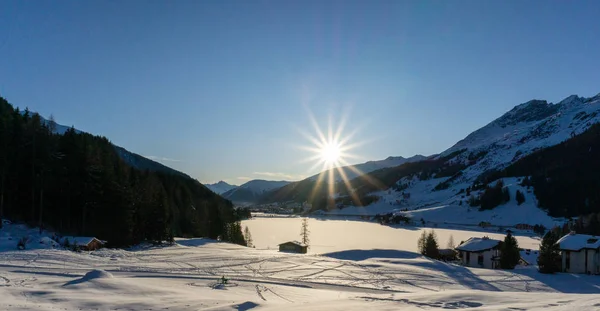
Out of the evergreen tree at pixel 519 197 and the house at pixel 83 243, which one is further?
the evergreen tree at pixel 519 197

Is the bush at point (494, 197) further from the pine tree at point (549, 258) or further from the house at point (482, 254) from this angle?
the pine tree at point (549, 258)

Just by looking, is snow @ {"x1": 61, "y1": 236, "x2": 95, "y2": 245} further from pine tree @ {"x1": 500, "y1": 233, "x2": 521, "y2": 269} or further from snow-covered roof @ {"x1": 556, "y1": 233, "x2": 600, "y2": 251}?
snow-covered roof @ {"x1": 556, "y1": 233, "x2": 600, "y2": 251}

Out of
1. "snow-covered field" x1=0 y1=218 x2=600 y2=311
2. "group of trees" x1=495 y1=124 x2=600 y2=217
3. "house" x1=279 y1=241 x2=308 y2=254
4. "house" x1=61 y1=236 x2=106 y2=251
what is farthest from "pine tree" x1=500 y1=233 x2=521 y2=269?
"group of trees" x1=495 y1=124 x2=600 y2=217

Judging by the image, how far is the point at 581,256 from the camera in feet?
→ 165

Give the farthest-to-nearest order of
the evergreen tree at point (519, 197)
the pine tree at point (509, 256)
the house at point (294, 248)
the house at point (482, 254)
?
the evergreen tree at point (519, 197), the house at point (294, 248), the house at point (482, 254), the pine tree at point (509, 256)

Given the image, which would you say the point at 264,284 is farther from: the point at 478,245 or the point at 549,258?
the point at 478,245

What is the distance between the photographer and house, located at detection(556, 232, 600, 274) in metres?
49.9

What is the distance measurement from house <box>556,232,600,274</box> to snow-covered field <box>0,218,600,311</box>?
489 centimetres

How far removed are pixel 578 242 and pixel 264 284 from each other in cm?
4276

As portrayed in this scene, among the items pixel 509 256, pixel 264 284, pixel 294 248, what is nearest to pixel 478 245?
pixel 509 256

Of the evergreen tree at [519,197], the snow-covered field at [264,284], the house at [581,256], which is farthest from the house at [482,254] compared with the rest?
the evergreen tree at [519,197]

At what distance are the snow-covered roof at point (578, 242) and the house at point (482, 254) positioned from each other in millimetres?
7755

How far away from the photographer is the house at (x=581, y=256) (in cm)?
4991

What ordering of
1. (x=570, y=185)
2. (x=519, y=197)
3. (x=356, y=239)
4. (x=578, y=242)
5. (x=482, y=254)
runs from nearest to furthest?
1. (x=578, y=242)
2. (x=482, y=254)
3. (x=356, y=239)
4. (x=570, y=185)
5. (x=519, y=197)
